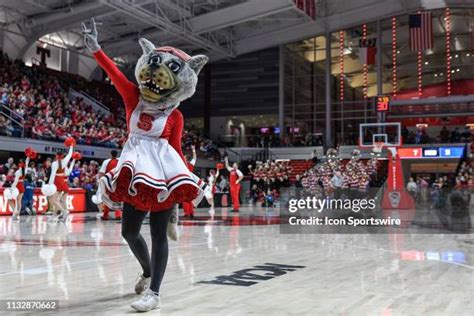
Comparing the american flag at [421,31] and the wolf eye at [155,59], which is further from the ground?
the american flag at [421,31]

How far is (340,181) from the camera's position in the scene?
16.6 m

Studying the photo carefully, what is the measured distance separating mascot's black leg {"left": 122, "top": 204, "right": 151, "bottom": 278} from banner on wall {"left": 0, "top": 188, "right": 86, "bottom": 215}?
49.0 feet

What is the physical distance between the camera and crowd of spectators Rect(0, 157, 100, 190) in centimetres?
1833

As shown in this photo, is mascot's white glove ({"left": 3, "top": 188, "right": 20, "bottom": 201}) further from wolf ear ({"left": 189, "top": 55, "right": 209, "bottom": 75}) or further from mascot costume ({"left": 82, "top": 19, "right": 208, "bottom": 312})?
wolf ear ({"left": 189, "top": 55, "right": 209, "bottom": 75})

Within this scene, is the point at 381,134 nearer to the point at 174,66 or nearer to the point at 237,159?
the point at 237,159

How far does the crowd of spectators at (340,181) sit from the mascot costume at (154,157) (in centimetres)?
1143

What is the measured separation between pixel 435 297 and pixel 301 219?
9.92 meters

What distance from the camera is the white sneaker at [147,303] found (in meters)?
3.97

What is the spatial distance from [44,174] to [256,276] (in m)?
16.2

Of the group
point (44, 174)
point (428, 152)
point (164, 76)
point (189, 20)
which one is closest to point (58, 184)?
point (44, 174)

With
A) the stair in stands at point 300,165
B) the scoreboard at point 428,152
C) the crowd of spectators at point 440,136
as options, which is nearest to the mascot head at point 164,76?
the scoreboard at point 428,152

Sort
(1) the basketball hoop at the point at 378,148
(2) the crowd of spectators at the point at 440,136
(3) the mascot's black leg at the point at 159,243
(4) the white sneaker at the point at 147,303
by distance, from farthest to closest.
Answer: (2) the crowd of spectators at the point at 440,136
(1) the basketball hoop at the point at 378,148
(3) the mascot's black leg at the point at 159,243
(4) the white sneaker at the point at 147,303

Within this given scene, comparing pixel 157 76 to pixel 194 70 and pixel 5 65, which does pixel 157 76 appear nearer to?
pixel 194 70

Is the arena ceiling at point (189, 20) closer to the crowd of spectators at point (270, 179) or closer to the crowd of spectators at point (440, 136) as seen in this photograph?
the crowd of spectators at point (270, 179)
